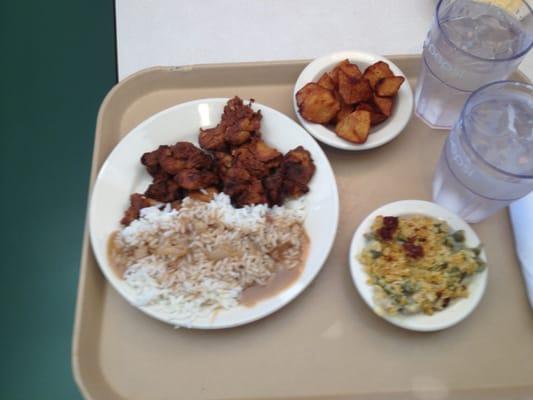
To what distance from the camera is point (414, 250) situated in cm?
110

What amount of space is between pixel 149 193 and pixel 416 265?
68cm

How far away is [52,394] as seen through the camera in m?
1.63

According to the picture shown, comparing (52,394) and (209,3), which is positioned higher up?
(209,3)

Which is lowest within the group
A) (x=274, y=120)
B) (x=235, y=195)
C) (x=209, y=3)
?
(x=235, y=195)

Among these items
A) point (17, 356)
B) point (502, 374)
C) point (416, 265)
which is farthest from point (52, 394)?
point (502, 374)

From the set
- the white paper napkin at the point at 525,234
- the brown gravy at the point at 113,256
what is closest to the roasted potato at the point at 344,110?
the white paper napkin at the point at 525,234

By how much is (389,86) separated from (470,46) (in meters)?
0.22

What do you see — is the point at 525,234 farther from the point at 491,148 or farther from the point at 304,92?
the point at 304,92

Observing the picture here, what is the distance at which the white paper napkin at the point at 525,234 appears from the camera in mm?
1118

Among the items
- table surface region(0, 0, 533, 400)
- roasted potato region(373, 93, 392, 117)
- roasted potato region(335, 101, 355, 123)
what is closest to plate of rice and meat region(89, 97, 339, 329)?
roasted potato region(335, 101, 355, 123)

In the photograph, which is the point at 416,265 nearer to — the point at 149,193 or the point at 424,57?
the point at 424,57

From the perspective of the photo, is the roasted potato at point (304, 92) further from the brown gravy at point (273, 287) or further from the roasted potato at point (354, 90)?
the brown gravy at point (273, 287)

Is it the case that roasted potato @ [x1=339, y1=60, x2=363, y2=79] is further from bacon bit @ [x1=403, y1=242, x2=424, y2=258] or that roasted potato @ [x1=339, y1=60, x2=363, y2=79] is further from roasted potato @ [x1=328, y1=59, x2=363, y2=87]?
bacon bit @ [x1=403, y1=242, x2=424, y2=258]

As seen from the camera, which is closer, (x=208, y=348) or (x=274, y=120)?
(x=208, y=348)
